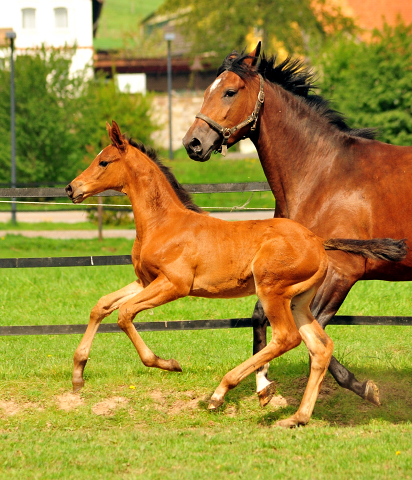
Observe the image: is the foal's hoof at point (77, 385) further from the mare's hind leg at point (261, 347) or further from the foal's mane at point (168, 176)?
the foal's mane at point (168, 176)

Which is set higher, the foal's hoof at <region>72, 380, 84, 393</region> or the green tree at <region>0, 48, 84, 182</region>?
the green tree at <region>0, 48, 84, 182</region>

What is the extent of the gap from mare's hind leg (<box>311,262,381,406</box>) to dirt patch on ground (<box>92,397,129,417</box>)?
1679 mm

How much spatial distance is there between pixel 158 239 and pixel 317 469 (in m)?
2.03

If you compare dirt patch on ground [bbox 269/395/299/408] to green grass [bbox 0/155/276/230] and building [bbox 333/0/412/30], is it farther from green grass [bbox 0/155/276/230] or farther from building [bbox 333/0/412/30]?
building [bbox 333/0/412/30]

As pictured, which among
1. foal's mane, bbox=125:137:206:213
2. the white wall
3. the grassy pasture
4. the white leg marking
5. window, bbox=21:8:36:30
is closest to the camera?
the grassy pasture

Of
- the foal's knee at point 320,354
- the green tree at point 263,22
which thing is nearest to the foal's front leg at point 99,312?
the foal's knee at point 320,354

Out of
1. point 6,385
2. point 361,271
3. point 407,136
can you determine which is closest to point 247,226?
point 361,271

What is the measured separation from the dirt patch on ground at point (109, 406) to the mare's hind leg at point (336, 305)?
1.68m

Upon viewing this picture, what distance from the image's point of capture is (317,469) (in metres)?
3.97

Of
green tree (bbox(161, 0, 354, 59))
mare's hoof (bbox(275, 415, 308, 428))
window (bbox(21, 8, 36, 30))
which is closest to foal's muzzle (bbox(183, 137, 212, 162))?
mare's hoof (bbox(275, 415, 308, 428))

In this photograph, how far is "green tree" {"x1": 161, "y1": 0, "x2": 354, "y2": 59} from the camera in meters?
40.5

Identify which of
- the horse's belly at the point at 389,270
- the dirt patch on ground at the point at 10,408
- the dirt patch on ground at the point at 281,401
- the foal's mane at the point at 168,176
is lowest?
the dirt patch on ground at the point at 281,401

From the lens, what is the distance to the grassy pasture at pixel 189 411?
407 cm

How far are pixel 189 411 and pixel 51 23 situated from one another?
1570 inches
